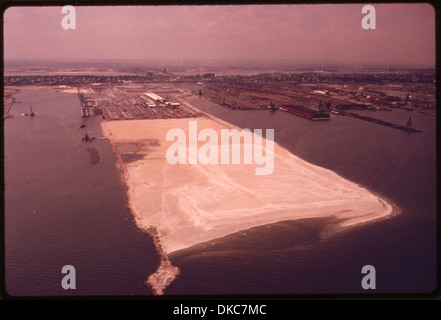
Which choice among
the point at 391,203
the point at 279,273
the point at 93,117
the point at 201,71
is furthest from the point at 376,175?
the point at 93,117

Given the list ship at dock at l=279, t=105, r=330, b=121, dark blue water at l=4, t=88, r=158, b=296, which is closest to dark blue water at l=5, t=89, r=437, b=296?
dark blue water at l=4, t=88, r=158, b=296

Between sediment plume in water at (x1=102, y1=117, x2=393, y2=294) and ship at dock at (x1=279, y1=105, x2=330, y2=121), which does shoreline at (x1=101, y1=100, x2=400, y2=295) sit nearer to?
sediment plume in water at (x1=102, y1=117, x2=393, y2=294)

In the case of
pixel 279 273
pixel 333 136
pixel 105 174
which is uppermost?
pixel 333 136

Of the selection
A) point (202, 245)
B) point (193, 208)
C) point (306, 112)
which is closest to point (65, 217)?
point (193, 208)

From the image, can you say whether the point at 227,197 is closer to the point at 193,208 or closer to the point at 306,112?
the point at 193,208

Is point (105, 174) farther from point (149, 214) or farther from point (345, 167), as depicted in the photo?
point (345, 167)

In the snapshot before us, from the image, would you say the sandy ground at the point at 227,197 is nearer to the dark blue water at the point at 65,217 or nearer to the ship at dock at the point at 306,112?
the dark blue water at the point at 65,217
